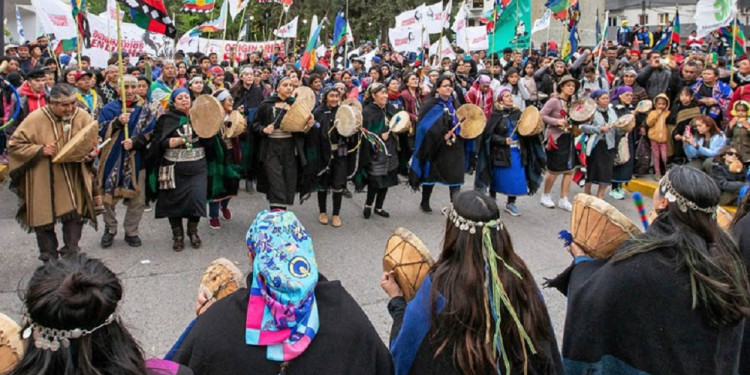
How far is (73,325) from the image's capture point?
1895 mm

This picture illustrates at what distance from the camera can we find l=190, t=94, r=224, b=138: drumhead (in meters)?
7.02

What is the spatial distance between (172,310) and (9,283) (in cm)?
174

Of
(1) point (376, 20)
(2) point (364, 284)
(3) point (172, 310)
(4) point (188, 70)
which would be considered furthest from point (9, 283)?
(1) point (376, 20)

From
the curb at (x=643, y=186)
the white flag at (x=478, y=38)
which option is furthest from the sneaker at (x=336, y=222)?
the white flag at (x=478, y=38)

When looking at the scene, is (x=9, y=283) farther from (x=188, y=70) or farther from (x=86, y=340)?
(x=188, y=70)

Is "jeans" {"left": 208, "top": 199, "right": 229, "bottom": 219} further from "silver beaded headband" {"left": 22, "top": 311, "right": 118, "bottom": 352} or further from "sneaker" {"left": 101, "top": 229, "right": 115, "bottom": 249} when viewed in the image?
"silver beaded headband" {"left": 22, "top": 311, "right": 118, "bottom": 352}

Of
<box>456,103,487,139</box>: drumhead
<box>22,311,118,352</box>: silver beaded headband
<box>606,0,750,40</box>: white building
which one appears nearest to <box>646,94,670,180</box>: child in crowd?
<box>456,103,487,139</box>: drumhead

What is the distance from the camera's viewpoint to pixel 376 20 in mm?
41188

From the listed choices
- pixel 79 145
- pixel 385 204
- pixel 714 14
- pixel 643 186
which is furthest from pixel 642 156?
pixel 79 145

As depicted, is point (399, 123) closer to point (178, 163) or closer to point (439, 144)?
→ point (439, 144)

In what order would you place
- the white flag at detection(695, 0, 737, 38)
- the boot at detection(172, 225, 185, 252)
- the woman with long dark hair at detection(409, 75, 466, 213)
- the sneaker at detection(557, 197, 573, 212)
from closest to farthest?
the boot at detection(172, 225, 185, 252), the woman with long dark hair at detection(409, 75, 466, 213), the sneaker at detection(557, 197, 573, 212), the white flag at detection(695, 0, 737, 38)

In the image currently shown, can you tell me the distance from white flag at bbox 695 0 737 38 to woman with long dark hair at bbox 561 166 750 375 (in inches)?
432

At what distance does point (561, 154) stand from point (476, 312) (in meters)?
7.12

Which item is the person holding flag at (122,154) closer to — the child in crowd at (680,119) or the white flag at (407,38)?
the child in crowd at (680,119)
